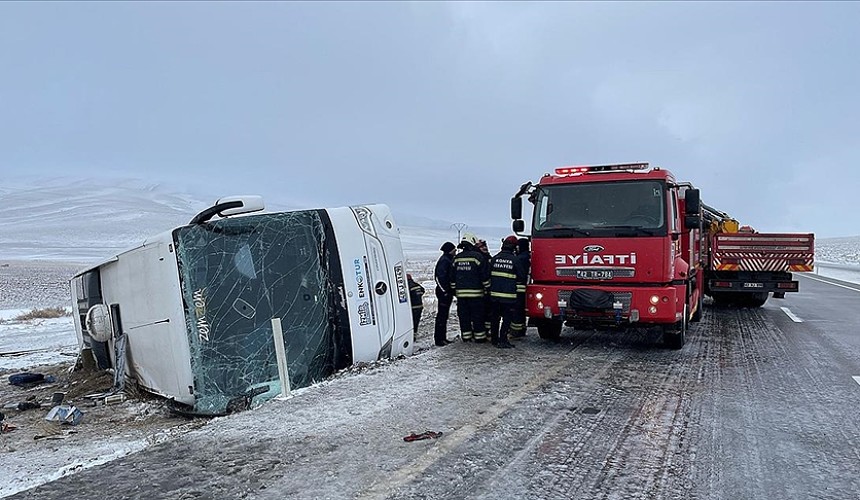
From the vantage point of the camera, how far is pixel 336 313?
6668 mm

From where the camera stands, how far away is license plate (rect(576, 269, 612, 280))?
782 cm

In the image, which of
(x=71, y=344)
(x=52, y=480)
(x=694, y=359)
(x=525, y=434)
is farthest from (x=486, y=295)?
(x=71, y=344)

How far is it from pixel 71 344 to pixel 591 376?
9.71m

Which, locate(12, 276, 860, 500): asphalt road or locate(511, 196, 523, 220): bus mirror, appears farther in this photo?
locate(511, 196, 523, 220): bus mirror

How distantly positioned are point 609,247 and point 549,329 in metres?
1.79

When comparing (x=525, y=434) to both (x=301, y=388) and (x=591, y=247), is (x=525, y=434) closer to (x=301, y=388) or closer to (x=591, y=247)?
(x=301, y=388)

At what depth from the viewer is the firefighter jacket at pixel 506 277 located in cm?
805

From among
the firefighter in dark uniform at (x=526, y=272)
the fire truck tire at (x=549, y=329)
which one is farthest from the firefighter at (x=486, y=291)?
the fire truck tire at (x=549, y=329)

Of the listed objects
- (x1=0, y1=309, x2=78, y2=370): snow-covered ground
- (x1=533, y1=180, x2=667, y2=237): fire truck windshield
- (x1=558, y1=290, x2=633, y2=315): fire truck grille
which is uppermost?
(x1=533, y1=180, x2=667, y2=237): fire truck windshield

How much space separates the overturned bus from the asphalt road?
0.64 meters

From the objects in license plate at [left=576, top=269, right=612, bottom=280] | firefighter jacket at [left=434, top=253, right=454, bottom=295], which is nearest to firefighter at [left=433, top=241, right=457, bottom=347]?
firefighter jacket at [left=434, top=253, right=454, bottom=295]

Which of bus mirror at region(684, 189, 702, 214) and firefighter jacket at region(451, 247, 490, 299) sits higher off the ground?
bus mirror at region(684, 189, 702, 214)

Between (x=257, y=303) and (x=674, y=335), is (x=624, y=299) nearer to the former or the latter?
(x=674, y=335)

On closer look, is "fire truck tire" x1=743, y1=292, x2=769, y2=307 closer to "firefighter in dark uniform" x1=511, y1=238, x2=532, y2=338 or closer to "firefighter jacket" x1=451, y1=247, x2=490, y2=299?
"firefighter in dark uniform" x1=511, y1=238, x2=532, y2=338
